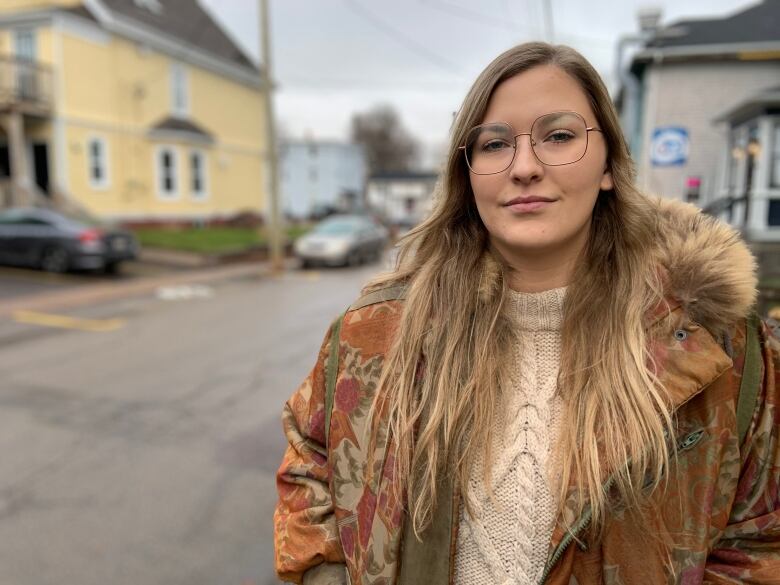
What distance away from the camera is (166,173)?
73.6 ft

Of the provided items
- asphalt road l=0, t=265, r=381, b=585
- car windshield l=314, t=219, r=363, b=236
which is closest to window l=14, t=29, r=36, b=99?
car windshield l=314, t=219, r=363, b=236

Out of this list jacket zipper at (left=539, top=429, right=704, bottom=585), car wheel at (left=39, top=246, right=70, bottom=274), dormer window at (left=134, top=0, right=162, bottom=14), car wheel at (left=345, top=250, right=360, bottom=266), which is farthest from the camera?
dormer window at (left=134, top=0, right=162, bottom=14)

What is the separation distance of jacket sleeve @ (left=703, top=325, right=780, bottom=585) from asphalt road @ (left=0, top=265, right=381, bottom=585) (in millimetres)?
2414

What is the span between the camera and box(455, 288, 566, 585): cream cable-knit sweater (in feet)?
3.91

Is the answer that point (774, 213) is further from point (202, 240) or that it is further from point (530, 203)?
point (202, 240)

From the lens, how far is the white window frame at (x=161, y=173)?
2173cm

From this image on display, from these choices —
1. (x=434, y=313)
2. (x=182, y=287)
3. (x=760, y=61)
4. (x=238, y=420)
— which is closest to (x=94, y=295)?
(x=182, y=287)

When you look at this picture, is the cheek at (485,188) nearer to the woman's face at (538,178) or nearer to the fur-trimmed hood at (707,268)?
the woman's face at (538,178)

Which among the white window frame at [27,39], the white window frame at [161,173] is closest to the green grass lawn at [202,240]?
the white window frame at [161,173]

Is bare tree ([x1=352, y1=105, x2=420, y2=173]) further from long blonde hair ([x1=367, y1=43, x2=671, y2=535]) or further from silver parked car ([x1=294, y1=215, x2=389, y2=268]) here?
long blonde hair ([x1=367, y1=43, x2=671, y2=535])

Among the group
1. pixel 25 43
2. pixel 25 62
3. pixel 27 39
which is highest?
pixel 27 39

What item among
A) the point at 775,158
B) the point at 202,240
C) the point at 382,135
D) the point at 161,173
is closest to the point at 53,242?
the point at 202,240

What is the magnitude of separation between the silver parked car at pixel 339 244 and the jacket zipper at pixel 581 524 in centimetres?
1621

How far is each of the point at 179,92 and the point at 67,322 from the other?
16690 millimetres
